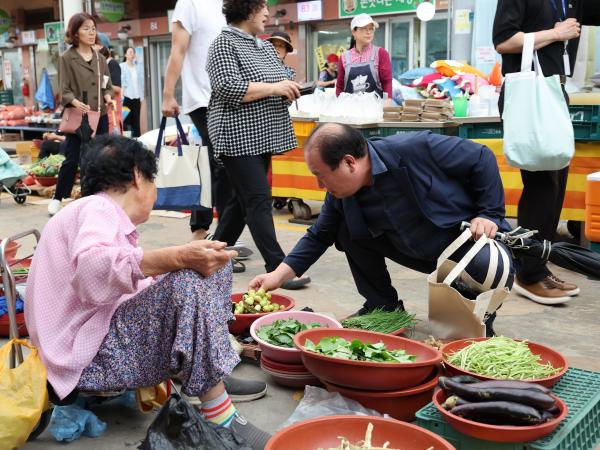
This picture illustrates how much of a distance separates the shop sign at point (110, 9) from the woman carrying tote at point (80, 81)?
410 inches

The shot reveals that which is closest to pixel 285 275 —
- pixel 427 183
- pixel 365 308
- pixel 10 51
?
pixel 365 308

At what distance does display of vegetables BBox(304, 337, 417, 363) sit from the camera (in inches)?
108

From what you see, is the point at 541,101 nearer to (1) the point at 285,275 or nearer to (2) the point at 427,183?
(2) the point at 427,183

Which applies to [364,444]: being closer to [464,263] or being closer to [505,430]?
[505,430]

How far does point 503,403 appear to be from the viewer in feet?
7.42

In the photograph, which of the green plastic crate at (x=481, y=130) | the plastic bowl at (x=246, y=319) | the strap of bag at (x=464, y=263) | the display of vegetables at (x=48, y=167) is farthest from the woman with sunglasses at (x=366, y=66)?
the strap of bag at (x=464, y=263)

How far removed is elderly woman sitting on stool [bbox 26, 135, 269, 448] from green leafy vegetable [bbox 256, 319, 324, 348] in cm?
58

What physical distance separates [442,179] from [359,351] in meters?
1.01

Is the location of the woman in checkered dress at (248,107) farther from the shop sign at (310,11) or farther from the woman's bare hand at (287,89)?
the shop sign at (310,11)

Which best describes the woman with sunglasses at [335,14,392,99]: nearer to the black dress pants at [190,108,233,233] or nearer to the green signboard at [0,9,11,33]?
the black dress pants at [190,108,233,233]

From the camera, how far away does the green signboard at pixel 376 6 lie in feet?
40.5

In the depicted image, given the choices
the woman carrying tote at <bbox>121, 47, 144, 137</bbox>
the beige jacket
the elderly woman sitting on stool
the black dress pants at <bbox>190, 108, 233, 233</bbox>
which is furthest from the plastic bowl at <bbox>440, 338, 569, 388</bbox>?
the woman carrying tote at <bbox>121, 47, 144, 137</bbox>

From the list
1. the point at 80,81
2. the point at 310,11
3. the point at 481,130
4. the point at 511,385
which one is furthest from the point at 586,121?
the point at 310,11

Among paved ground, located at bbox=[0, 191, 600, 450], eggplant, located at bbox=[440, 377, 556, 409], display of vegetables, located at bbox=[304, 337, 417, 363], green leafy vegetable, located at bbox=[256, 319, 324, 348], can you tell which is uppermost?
eggplant, located at bbox=[440, 377, 556, 409]
